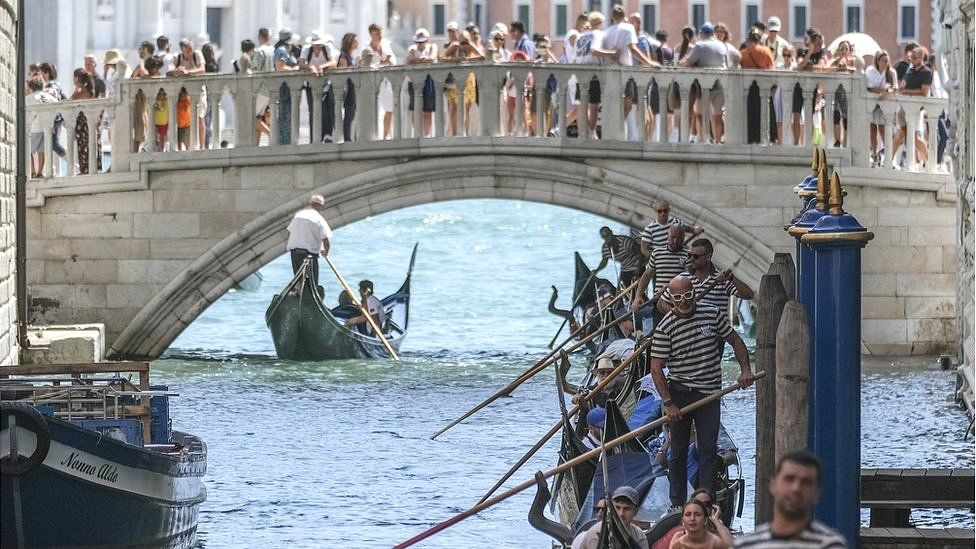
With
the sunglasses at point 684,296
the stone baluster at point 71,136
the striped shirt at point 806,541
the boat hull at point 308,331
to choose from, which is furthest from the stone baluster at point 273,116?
the striped shirt at point 806,541

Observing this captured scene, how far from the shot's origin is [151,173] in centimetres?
1223

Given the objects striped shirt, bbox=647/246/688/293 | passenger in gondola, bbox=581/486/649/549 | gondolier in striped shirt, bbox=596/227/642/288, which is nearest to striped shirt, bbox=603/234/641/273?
gondolier in striped shirt, bbox=596/227/642/288

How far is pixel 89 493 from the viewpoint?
7.13 m

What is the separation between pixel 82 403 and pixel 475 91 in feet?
15.6

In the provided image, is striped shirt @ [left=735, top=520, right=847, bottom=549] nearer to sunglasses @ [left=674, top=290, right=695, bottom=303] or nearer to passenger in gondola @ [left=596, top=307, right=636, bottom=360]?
sunglasses @ [left=674, top=290, right=695, bottom=303]

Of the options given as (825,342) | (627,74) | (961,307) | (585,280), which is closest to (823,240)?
(825,342)

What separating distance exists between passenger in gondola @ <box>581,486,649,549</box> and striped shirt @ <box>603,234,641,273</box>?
5.24 metres

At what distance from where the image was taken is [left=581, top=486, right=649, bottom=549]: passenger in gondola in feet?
20.3

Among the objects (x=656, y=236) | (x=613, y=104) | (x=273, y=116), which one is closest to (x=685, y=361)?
(x=656, y=236)

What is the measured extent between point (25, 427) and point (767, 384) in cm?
224

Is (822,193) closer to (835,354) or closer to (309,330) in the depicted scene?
(835,354)

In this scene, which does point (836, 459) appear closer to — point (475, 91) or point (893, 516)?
point (893, 516)

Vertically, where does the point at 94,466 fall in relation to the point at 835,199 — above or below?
below

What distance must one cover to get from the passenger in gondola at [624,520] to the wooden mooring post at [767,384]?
0.33 m
